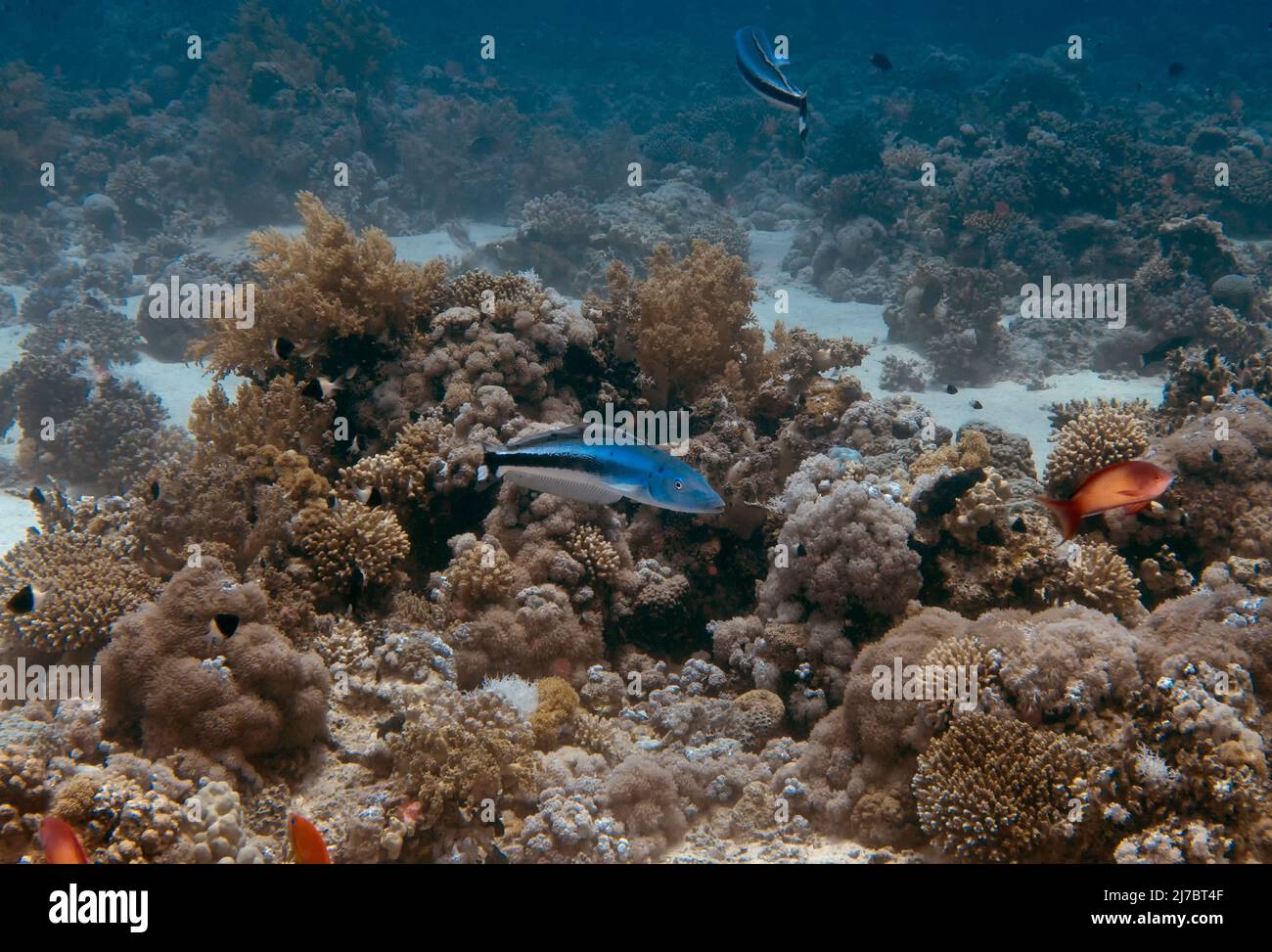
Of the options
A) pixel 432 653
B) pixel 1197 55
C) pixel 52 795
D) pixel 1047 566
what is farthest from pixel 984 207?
pixel 1197 55

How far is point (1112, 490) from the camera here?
12.9 feet

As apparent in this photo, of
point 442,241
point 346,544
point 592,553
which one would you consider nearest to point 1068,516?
point 592,553

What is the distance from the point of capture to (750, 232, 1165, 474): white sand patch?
11.5m

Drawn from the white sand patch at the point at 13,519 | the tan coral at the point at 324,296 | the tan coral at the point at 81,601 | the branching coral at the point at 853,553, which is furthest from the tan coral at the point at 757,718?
the white sand patch at the point at 13,519

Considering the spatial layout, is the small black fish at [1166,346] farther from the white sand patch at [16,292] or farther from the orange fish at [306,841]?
the white sand patch at [16,292]

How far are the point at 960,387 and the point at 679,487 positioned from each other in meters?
12.2

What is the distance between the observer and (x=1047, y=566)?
5.39m

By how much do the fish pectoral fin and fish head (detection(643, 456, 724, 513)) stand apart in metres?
0.20

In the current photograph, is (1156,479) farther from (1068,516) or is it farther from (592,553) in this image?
(592,553)

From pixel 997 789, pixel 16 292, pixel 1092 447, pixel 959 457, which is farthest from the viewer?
pixel 16 292

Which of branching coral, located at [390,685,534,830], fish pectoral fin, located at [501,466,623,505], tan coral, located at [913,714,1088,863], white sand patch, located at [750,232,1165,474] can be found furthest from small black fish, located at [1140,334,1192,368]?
branching coral, located at [390,685,534,830]

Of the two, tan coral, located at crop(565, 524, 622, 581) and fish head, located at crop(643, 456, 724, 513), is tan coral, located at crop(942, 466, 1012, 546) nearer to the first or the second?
tan coral, located at crop(565, 524, 622, 581)

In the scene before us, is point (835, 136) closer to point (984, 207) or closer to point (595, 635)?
point (984, 207)

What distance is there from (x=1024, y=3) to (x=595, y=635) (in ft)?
227
